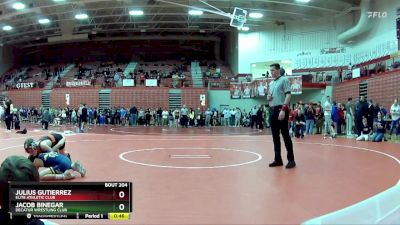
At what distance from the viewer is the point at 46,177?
516 cm

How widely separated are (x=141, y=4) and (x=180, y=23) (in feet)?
23.3

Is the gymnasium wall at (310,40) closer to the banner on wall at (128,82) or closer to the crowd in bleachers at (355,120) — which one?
the crowd in bleachers at (355,120)

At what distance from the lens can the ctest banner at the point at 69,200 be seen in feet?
4.50

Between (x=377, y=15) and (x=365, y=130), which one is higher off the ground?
(x=377, y=15)

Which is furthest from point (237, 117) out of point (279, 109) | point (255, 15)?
point (279, 109)

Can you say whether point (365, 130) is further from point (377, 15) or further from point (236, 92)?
point (236, 92)

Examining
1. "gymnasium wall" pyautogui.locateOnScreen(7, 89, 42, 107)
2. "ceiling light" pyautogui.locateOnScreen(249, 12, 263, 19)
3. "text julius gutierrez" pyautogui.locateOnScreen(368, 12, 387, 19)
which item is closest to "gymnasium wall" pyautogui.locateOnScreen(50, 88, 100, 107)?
"gymnasium wall" pyautogui.locateOnScreen(7, 89, 42, 107)

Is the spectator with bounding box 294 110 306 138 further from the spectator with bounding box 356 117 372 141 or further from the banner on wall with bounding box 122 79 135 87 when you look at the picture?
the banner on wall with bounding box 122 79 135 87

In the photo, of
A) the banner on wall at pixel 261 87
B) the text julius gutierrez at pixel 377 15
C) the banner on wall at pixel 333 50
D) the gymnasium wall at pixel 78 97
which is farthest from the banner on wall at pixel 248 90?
the gymnasium wall at pixel 78 97

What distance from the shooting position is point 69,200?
1.43 meters

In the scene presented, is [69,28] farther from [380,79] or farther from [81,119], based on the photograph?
[380,79]

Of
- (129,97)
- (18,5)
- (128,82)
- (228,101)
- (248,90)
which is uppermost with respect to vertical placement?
(18,5)

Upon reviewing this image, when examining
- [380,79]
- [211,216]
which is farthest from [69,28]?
[211,216]

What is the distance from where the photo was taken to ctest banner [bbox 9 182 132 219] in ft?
4.50
